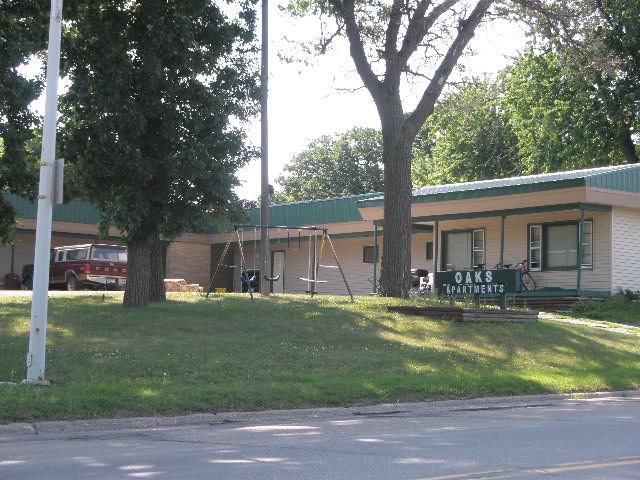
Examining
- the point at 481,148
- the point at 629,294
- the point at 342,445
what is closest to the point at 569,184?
the point at 629,294

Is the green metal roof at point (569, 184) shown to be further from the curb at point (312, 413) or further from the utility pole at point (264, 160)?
the curb at point (312, 413)

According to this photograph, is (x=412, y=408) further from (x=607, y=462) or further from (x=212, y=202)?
(x=212, y=202)

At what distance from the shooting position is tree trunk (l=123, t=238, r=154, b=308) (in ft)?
65.5

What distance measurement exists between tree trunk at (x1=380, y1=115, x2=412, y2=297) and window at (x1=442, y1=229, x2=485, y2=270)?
9.49m

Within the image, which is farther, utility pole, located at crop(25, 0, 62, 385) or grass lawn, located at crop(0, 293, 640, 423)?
utility pole, located at crop(25, 0, 62, 385)

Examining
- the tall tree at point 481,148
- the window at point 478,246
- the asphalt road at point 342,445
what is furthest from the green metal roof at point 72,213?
the asphalt road at point 342,445

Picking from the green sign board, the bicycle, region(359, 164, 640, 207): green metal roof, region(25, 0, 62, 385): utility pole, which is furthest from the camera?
the bicycle

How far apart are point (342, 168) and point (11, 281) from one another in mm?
45813

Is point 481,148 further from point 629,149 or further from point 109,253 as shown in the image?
point 109,253

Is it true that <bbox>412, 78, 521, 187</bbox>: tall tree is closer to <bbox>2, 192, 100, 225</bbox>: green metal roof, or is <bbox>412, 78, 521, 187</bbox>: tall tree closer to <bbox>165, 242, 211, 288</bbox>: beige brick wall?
<bbox>165, 242, 211, 288</bbox>: beige brick wall

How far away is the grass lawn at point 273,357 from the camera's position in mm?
12440

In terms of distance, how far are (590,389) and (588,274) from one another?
1417 centimetres

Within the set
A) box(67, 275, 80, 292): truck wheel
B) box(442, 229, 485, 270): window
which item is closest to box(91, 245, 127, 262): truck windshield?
box(67, 275, 80, 292): truck wheel

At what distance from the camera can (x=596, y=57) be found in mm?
25109
